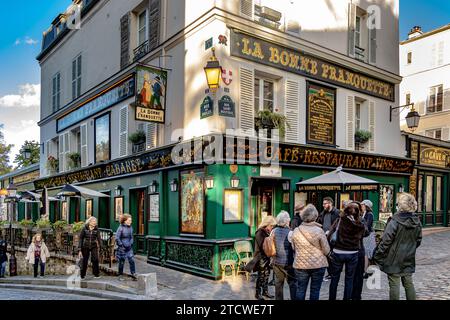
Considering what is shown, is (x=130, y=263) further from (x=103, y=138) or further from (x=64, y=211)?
(x=64, y=211)

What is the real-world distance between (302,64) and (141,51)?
17.3 feet

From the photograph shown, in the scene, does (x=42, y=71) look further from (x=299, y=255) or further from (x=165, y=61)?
(x=299, y=255)

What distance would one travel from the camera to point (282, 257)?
6023 millimetres

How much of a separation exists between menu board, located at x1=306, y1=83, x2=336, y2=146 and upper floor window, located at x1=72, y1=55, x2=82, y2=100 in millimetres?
10749

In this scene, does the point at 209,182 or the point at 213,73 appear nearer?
the point at 213,73

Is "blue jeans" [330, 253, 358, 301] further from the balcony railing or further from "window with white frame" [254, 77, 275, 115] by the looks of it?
the balcony railing

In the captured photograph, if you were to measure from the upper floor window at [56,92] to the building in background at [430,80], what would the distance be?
18.9 m

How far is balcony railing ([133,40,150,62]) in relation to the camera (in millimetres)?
12292

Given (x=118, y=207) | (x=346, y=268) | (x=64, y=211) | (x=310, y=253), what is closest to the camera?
(x=310, y=253)

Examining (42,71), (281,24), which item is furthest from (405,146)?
(42,71)

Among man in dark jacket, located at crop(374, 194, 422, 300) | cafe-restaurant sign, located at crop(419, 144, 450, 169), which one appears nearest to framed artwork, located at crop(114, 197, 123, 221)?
man in dark jacket, located at crop(374, 194, 422, 300)

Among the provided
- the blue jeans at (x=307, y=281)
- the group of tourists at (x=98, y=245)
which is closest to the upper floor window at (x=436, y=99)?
the group of tourists at (x=98, y=245)

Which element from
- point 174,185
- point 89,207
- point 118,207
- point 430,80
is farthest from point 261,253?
point 430,80

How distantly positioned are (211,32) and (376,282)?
6788 mm
